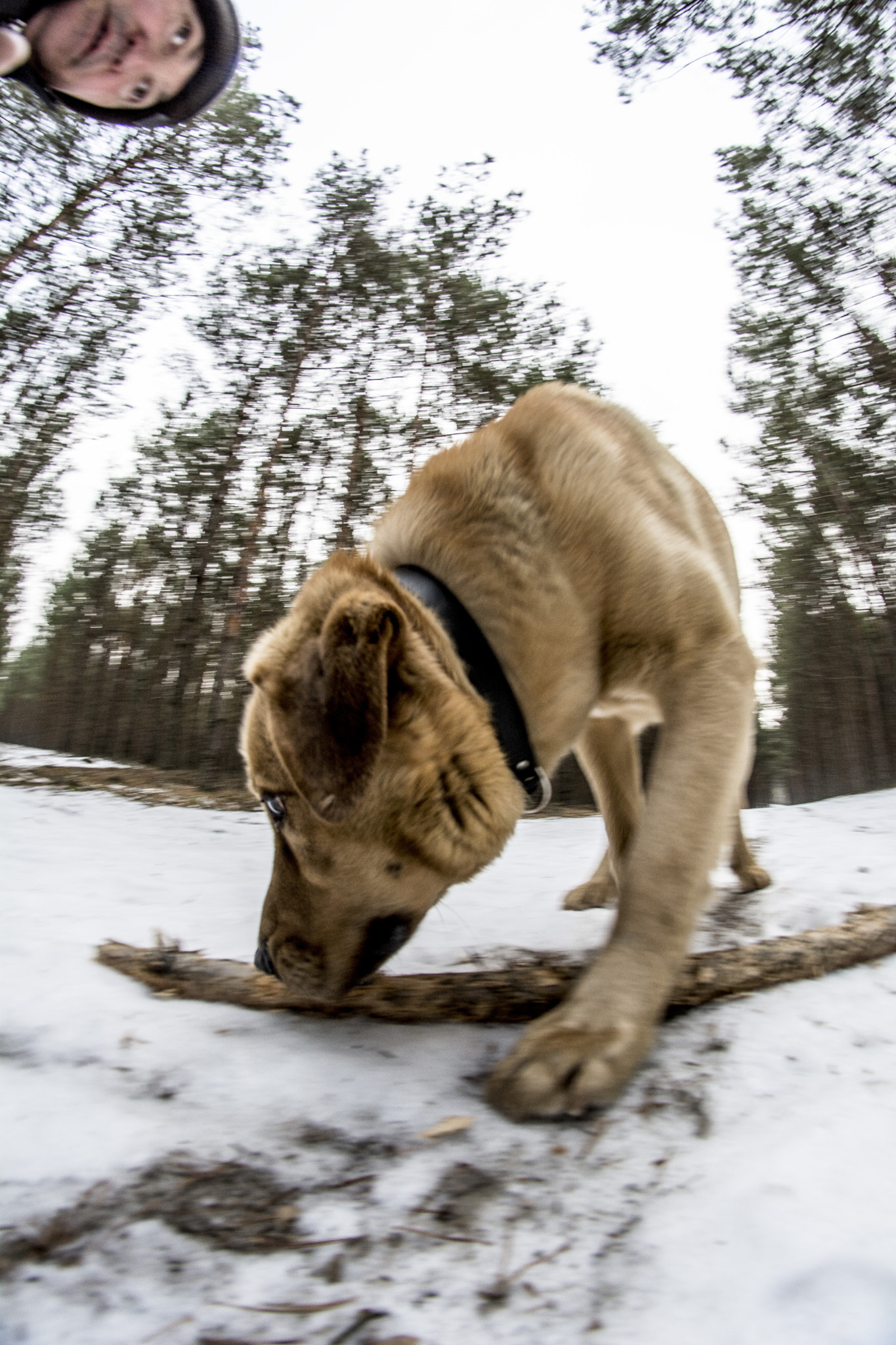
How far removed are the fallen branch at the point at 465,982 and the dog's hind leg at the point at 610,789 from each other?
100cm

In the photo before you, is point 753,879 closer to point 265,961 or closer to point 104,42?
point 265,961

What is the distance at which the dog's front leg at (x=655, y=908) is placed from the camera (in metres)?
1.51

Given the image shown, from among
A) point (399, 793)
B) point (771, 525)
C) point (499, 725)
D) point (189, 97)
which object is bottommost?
point (399, 793)

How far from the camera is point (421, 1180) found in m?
1.27

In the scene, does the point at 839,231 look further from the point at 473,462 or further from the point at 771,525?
the point at 473,462

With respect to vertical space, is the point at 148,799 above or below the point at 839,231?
below

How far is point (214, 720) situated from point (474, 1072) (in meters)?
9.43

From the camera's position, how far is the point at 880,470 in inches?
324

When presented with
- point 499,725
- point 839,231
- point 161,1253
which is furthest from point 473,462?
point 839,231

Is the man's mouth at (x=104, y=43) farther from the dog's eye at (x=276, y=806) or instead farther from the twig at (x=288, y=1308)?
the twig at (x=288, y=1308)

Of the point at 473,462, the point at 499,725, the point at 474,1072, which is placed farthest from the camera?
the point at 473,462

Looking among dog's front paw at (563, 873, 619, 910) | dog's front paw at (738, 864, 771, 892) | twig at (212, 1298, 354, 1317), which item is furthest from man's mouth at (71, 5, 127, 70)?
dog's front paw at (738, 864, 771, 892)

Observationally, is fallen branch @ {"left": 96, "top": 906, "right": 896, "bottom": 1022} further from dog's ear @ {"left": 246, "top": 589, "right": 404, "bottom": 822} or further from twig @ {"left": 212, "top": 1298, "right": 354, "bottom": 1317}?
twig @ {"left": 212, "top": 1298, "right": 354, "bottom": 1317}

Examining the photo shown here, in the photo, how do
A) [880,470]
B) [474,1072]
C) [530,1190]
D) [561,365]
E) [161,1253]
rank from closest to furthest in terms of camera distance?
[161,1253] → [530,1190] → [474,1072] → [880,470] → [561,365]
